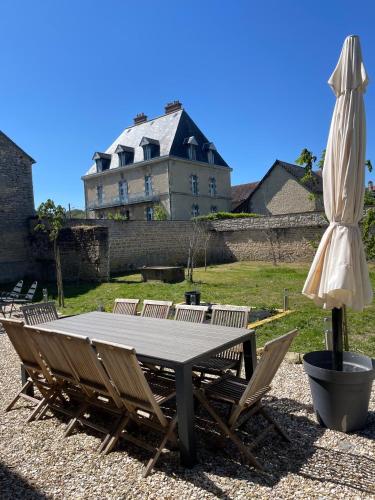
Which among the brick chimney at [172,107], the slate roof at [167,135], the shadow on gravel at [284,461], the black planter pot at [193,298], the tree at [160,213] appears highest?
the brick chimney at [172,107]

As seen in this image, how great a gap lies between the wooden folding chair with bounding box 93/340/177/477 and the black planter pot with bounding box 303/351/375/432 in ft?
4.08

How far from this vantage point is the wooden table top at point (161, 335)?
2.91 metres

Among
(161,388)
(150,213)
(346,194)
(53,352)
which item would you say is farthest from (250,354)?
(150,213)

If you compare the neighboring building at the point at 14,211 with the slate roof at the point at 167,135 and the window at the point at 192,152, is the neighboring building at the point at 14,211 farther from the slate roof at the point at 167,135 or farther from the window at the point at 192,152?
the window at the point at 192,152

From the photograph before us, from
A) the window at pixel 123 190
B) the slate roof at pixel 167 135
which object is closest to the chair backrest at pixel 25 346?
the slate roof at pixel 167 135

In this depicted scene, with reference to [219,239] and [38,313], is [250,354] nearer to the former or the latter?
[38,313]

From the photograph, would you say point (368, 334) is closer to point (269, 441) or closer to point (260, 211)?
point (269, 441)

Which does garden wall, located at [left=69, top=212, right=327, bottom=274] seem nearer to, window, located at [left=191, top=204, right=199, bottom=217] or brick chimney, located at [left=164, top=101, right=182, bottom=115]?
window, located at [left=191, top=204, right=199, bottom=217]

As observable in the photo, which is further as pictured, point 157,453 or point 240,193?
point 240,193

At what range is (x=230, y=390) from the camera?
3.09m

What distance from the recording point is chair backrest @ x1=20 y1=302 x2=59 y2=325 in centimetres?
498

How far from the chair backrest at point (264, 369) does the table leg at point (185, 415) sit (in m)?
0.33

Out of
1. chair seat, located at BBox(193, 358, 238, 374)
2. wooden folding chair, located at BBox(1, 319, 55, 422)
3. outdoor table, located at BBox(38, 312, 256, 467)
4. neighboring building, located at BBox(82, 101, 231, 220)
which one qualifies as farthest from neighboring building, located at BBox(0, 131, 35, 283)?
chair seat, located at BBox(193, 358, 238, 374)

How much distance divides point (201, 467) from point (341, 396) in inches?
49.7
